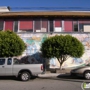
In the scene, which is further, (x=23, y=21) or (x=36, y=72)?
(x=23, y=21)

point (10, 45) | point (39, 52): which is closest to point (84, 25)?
point (39, 52)

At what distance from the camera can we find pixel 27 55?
2133cm

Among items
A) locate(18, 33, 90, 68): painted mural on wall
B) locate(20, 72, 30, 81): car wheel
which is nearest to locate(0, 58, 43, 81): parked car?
locate(20, 72, 30, 81): car wheel

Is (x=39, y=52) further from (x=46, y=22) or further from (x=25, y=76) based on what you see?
(x=25, y=76)

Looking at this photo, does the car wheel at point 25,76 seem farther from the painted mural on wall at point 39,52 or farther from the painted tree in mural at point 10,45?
the painted mural on wall at point 39,52

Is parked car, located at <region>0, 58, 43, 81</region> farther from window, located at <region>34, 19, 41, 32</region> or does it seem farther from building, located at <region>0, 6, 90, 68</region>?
window, located at <region>34, 19, 41, 32</region>

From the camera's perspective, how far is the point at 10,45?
17.1 metres

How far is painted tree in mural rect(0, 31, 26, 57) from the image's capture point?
16859 mm

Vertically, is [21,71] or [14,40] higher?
[14,40]

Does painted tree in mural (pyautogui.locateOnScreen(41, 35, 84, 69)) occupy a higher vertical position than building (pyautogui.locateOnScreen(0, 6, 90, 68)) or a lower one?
lower

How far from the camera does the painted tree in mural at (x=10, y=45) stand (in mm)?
16859

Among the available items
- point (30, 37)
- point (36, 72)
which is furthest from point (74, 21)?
point (36, 72)

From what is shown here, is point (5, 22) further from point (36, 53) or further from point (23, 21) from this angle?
point (36, 53)

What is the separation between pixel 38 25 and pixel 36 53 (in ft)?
12.5
